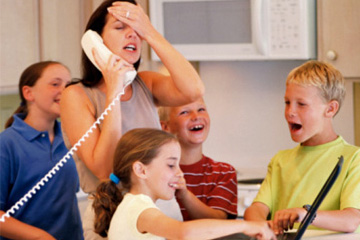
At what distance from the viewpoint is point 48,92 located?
5.81ft

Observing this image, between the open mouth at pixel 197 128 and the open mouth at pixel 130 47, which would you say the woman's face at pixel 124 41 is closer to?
the open mouth at pixel 130 47

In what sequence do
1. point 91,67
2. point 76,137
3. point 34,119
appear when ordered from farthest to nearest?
1. point 34,119
2. point 91,67
3. point 76,137

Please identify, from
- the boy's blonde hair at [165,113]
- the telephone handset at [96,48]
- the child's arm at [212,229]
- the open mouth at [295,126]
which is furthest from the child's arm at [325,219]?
the boy's blonde hair at [165,113]

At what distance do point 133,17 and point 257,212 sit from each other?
58 centimetres

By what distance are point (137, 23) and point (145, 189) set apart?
380 millimetres

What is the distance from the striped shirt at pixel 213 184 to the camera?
167cm

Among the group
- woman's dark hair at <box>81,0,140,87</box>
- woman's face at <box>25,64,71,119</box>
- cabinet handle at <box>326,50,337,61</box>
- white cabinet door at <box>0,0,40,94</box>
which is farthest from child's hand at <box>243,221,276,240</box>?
cabinet handle at <box>326,50,337,61</box>

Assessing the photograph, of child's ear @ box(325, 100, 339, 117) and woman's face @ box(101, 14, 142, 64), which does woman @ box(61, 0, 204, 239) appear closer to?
woman's face @ box(101, 14, 142, 64)

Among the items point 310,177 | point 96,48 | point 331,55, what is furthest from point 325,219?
point 331,55

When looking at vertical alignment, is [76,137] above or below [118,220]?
above

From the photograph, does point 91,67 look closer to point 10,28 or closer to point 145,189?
point 145,189

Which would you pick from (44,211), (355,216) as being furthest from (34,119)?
(355,216)

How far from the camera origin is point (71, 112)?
137 cm

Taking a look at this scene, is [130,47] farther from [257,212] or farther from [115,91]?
[257,212]
